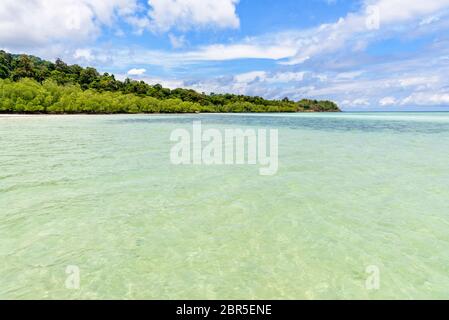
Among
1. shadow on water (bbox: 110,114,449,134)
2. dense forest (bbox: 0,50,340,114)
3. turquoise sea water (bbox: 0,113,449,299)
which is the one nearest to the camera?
turquoise sea water (bbox: 0,113,449,299)

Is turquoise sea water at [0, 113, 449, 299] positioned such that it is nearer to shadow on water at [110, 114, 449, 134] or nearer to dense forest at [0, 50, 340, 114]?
shadow on water at [110, 114, 449, 134]

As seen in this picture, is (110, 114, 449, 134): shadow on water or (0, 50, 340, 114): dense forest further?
(0, 50, 340, 114): dense forest

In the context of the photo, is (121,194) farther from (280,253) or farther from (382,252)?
(382,252)

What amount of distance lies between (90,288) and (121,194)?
13.1ft

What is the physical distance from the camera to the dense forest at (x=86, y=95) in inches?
2970

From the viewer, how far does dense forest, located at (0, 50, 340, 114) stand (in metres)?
75.4

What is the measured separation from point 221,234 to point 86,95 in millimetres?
100777

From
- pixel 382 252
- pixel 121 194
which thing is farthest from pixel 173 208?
pixel 382 252

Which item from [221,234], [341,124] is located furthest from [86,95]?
[221,234]

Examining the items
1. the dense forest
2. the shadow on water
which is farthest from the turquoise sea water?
the dense forest

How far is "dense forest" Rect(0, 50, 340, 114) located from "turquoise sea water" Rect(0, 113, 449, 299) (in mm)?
79018

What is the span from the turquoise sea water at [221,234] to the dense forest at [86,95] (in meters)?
79.0

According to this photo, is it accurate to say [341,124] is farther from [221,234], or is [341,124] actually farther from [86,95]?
[86,95]

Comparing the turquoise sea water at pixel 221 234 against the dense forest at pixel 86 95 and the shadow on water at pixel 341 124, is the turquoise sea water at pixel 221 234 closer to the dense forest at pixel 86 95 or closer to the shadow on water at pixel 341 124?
the shadow on water at pixel 341 124
